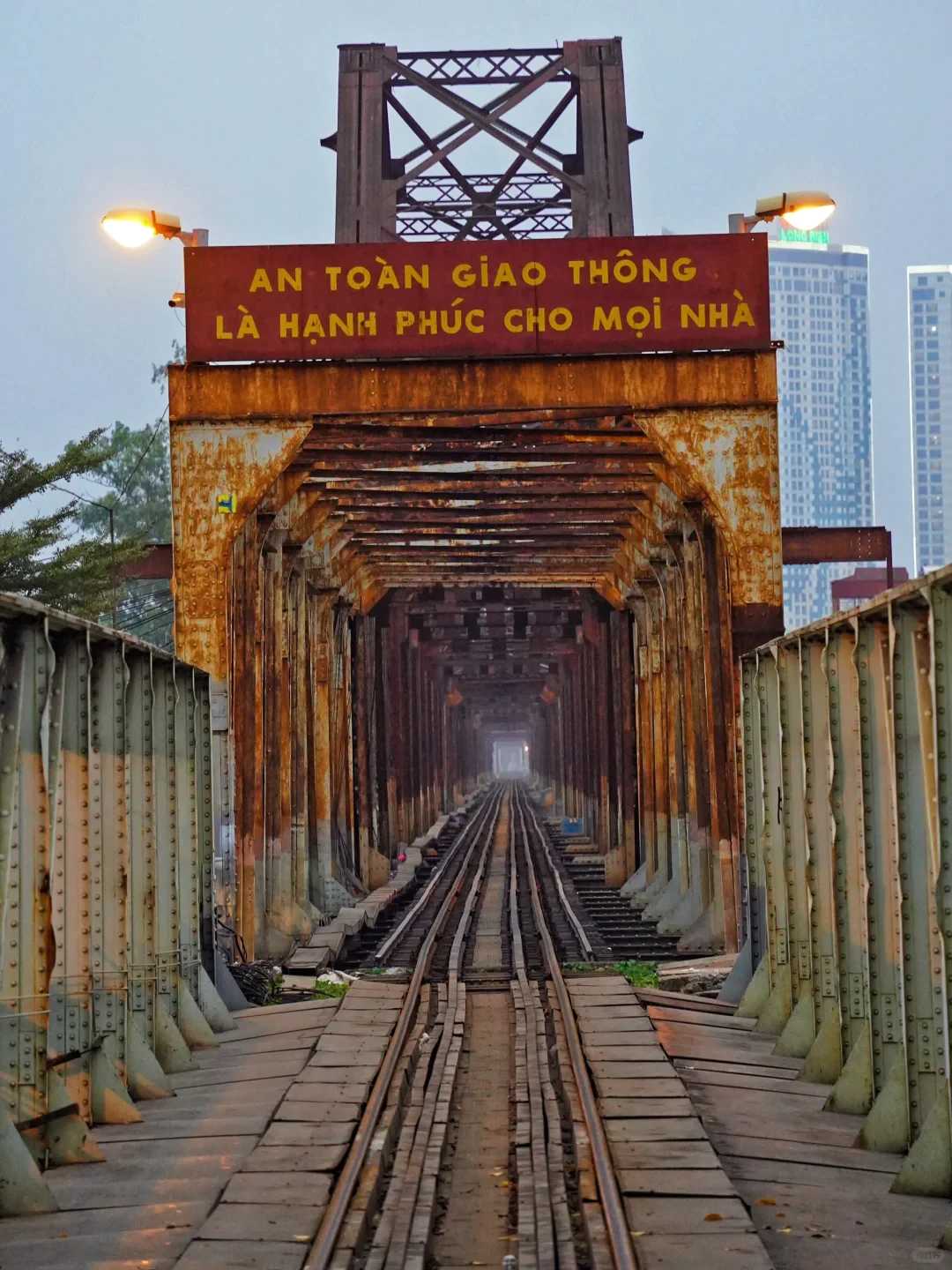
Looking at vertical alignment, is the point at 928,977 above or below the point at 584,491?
below

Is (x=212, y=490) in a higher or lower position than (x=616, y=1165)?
higher

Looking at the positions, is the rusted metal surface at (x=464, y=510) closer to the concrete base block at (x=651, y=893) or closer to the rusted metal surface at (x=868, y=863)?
the concrete base block at (x=651, y=893)

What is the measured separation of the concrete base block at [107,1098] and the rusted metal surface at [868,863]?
12.7 ft

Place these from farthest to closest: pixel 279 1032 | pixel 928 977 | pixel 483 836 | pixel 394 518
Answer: pixel 483 836 < pixel 394 518 < pixel 279 1032 < pixel 928 977

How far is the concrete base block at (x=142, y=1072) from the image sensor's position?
33.0 feet

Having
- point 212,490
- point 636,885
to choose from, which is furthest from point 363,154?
point 636,885

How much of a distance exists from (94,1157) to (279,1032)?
13.4 feet

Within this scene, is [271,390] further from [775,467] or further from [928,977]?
[928,977]

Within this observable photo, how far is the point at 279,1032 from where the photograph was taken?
12.4 m

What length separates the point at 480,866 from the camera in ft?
113

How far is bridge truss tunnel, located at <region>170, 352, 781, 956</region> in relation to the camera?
16172 mm

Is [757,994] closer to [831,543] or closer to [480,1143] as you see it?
[480,1143]

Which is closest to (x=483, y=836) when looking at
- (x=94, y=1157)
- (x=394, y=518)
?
(x=394, y=518)

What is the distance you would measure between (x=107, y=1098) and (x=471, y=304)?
9053 mm
